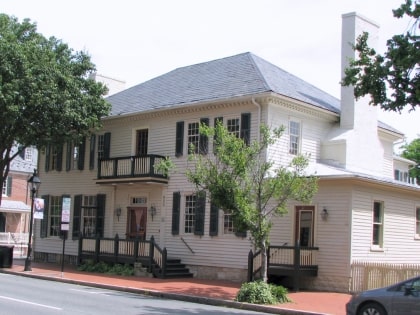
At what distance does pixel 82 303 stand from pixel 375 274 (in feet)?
31.9

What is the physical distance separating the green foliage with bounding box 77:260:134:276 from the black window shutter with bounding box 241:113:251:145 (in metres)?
7.15

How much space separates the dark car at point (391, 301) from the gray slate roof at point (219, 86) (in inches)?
442

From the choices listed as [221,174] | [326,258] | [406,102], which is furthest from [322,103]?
[406,102]

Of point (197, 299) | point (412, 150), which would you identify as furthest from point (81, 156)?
point (412, 150)

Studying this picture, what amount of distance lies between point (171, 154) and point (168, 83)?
5.02m

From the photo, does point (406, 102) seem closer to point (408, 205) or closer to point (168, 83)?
point (408, 205)

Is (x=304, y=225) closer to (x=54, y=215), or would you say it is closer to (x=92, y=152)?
(x=92, y=152)

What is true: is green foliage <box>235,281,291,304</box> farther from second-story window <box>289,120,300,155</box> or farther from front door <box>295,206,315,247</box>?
second-story window <box>289,120,300,155</box>

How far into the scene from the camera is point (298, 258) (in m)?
20.1

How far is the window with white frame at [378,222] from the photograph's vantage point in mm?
21984

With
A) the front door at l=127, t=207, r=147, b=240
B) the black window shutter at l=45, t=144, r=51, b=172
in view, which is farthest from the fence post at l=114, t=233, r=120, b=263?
the black window shutter at l=45, t=144, r=51, b=172

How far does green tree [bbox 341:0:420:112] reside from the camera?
13.2 metres

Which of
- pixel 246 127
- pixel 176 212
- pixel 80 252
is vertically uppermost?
pixel 246 127

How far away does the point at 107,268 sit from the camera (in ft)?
84.2
